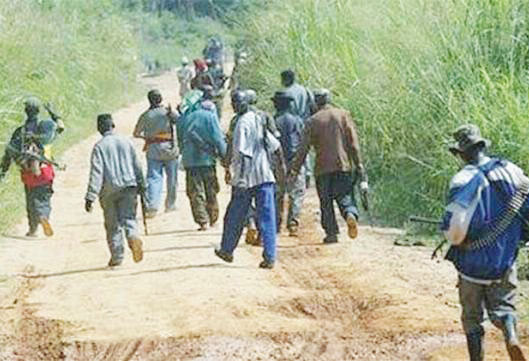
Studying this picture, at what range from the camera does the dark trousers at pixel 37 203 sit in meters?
13.9

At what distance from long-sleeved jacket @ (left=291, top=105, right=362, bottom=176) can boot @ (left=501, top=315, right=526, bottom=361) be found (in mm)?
5416

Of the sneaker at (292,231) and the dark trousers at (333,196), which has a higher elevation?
the dark trousers at (333,196)

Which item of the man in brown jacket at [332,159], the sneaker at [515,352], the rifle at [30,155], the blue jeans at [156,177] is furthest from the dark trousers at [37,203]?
the sneaker at [515,352]

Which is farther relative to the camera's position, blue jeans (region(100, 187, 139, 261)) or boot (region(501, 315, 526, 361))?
blue jeans (region(100, 187, 139, 261))

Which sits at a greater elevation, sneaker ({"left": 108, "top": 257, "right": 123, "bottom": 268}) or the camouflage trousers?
the camouflage trousers

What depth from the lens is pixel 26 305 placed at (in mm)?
10336

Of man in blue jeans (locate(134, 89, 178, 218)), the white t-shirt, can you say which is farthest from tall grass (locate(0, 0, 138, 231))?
the white t-shirt

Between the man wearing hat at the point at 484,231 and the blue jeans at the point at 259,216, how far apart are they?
158 inches

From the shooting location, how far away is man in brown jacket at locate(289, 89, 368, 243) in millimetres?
12836

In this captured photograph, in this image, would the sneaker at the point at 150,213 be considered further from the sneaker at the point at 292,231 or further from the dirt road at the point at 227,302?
the sneaker at the point at 292,231

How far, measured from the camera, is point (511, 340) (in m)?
7.40

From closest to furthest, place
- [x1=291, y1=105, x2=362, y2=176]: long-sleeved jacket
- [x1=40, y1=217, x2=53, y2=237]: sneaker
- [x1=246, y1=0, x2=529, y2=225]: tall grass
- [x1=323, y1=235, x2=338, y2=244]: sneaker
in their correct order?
[x1=291, y1=105, x2=362, y2=176]: long-sleeved jacket < [x1=323, y1=235, x2=338, y2=244]: sneaker < [x1=246, y1=0, x2=529, y2=225]: tall grass < [x1=40, y1=217, x2=53, y2=237]: sneaker

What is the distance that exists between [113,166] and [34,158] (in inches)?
91.6

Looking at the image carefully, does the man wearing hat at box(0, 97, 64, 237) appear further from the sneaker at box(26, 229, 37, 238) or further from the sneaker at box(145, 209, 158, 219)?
the sneaker at box(145, 209, 158, 219)
